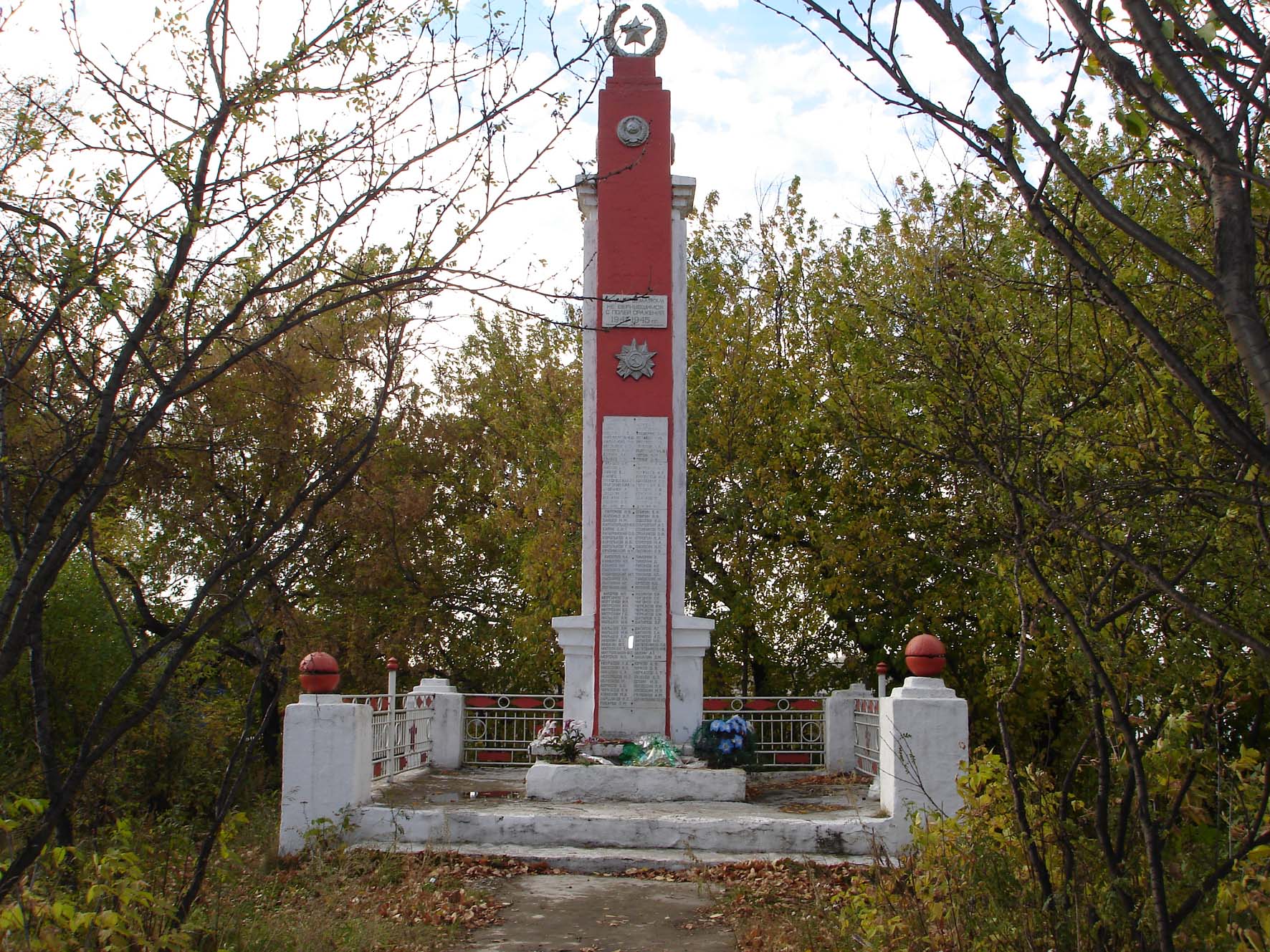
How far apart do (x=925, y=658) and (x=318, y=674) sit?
14.5ft

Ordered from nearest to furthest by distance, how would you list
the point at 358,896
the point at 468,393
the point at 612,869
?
the point at 358,896 < the point at 612,869 < the point at 468,393

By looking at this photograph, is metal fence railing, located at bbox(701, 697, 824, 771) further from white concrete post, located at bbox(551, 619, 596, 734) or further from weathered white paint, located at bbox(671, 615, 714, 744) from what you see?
white concrete post, located at bbox(551, 619, 596, 734)

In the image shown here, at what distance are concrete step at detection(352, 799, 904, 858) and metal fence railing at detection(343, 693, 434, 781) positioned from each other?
0.87 m

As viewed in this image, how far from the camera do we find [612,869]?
745cm

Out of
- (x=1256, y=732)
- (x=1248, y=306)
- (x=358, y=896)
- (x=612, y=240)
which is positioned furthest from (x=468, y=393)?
(x=1248, y=306)

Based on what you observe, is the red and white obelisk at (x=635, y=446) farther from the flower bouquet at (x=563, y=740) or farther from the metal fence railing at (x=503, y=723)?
the metal fence railing at (x=503, y=723)

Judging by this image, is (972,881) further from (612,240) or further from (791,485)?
(791,485)

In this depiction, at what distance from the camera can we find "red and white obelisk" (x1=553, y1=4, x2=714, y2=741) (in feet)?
35.2

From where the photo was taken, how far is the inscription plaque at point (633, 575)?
10656 mm

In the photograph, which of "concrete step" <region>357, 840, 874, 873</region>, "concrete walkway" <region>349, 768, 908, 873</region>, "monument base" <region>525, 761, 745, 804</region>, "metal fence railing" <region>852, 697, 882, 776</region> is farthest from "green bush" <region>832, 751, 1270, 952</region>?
"metal fence railing" <region>852, 697, 882, 776</region>

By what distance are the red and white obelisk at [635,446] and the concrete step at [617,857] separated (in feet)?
9.14

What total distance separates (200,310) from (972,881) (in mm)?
3583

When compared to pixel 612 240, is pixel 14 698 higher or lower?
lower

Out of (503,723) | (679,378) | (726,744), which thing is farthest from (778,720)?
(679,378)
